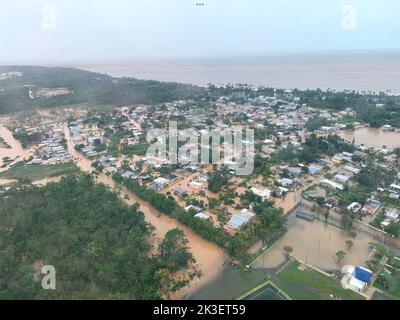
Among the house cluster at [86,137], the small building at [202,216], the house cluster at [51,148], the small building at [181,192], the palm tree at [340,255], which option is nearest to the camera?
the palm tree at [340,255]

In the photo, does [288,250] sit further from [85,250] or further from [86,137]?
[86,137]

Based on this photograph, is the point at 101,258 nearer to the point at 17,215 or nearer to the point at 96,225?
the point at 96,225

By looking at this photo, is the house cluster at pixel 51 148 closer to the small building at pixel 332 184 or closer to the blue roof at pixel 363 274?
the small building at pixel 332 184

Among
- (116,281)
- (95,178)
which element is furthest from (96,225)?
(95,178)

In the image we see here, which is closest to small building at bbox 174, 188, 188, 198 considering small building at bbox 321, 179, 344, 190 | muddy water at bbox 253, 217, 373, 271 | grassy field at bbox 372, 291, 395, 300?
muddy water at bbox 253, 217, 373, 271

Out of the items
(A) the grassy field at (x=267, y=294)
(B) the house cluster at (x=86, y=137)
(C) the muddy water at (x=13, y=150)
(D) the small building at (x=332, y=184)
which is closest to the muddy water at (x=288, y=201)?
(D) the small building at (x=332, y=184)

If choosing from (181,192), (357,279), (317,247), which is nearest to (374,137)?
(317,247)
